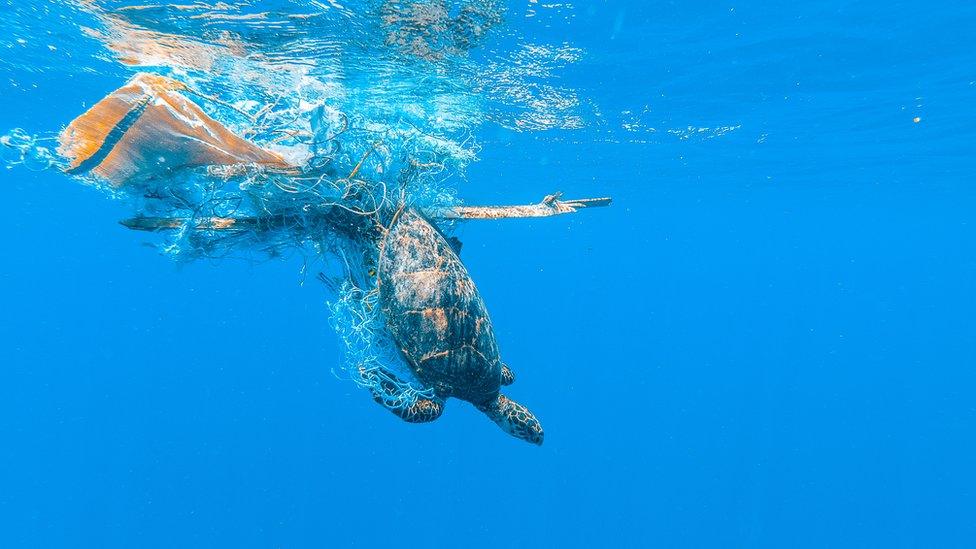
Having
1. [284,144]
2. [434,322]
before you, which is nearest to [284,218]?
[284,144]

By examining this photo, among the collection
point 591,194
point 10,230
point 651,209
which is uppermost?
point 651,209

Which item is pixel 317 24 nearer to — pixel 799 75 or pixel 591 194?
pixel 799 75

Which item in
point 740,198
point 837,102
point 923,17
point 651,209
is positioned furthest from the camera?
point 651,209

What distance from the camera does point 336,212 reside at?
6.32 metres

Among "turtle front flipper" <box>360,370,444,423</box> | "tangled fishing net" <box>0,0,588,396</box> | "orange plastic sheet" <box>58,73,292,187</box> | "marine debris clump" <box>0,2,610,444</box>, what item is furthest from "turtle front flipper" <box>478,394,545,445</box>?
"orange plastic sheet" <box>58,73,292,187</box>

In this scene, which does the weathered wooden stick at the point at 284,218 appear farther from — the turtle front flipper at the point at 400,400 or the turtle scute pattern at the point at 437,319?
the turtle front flipper at the point at 400,400

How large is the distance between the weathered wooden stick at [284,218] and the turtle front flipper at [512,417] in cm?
229

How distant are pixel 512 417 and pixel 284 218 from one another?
3.60m

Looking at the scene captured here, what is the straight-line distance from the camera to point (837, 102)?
1510cm

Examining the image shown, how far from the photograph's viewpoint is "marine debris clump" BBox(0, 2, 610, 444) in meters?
4.70

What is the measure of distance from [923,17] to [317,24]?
1131 centimetres

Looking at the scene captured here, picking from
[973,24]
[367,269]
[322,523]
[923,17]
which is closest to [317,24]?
[367,269]

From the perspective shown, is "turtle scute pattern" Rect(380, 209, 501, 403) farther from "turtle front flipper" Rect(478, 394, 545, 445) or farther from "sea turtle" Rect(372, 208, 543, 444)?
"turtle front flipper" Rect(478, 394, 545, 445)

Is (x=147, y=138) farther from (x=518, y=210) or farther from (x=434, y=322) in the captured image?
(x=518, y=210)
